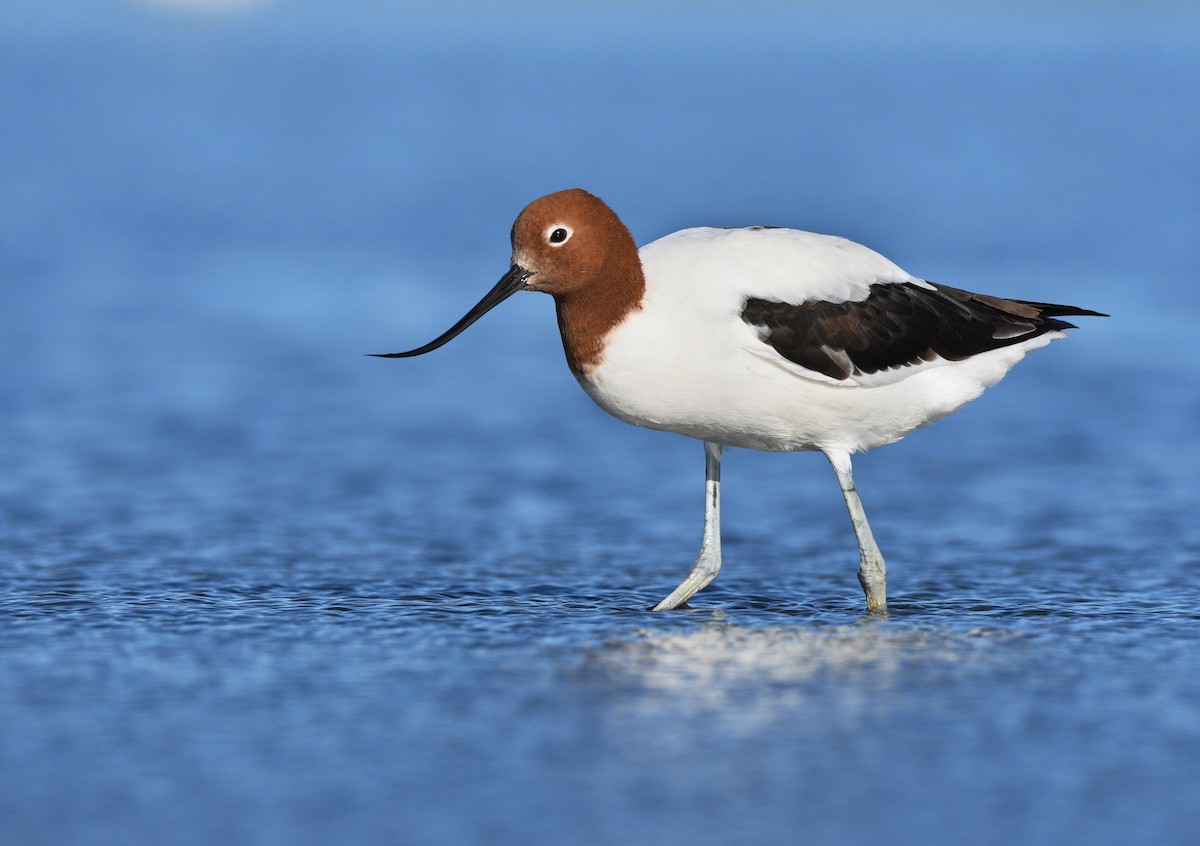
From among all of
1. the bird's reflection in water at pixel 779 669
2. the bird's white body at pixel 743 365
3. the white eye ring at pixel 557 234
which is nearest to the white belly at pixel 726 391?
the bird's white body at pixel 743 365

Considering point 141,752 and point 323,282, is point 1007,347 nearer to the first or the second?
point 141,752

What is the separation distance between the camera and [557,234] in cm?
737

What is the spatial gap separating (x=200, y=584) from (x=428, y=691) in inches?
80.1

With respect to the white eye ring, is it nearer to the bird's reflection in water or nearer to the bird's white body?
the bird's white body

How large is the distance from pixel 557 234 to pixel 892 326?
153 cm

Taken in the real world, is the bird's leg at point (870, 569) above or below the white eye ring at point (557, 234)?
below

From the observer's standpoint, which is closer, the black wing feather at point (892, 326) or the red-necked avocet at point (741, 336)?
the red-necked avocet at point (741, 336)

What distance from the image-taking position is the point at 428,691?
6227 mm

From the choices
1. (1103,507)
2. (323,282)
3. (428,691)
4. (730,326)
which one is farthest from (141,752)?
(323,282)

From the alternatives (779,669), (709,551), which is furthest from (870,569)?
(779,669)

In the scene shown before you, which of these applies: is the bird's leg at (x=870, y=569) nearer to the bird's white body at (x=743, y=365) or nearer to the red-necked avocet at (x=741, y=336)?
the red-necked avocet at (x=741, y=336)

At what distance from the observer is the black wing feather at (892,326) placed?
7.46 metres

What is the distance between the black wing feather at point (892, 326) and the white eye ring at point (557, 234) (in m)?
0.76

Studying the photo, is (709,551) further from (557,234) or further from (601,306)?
(557,234)
